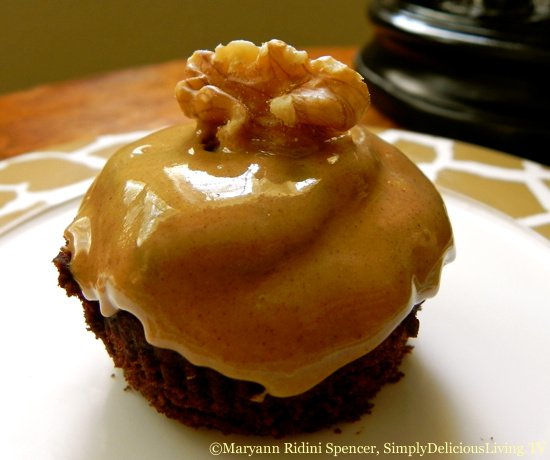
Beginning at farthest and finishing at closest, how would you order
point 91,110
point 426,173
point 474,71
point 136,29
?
point 136,29 < point 91,110 < point 474,71 < point 426,173

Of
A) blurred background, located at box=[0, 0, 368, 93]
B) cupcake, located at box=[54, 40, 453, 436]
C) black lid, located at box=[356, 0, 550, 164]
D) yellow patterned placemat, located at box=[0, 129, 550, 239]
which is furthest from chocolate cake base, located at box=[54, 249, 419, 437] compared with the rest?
blurred background, located at box=[0, 0, 368, 93]

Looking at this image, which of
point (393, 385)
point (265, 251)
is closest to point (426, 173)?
point (393, 385)

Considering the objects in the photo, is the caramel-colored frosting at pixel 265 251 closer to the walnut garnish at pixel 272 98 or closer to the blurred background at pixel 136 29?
the walnut garnish at pixel 272 98

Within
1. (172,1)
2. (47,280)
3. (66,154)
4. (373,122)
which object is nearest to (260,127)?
(47,280)

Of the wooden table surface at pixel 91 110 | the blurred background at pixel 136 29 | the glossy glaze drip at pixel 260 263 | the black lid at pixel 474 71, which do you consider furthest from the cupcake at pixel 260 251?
the blurred background at pixel 136 29

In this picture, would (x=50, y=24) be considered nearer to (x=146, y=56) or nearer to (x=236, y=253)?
(x=146, y=56)

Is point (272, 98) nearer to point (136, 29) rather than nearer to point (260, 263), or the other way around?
point (260, 263)
